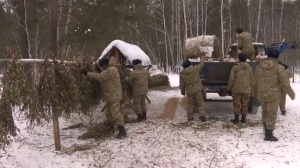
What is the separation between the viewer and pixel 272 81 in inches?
212

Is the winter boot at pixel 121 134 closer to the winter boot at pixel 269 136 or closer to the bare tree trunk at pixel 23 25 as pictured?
the winter boot at pixel 269 136

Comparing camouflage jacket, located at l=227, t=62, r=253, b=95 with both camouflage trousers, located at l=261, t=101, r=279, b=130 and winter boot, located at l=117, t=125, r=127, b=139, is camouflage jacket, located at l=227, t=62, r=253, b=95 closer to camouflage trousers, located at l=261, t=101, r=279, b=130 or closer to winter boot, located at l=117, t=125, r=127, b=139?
camouflage trousers, located at l=261, t=101, r=279, b=130

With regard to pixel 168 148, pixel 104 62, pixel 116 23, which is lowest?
pixel 168 148

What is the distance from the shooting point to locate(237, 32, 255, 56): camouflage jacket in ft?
26.7

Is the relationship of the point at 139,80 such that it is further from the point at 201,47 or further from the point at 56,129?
the point at 201,47

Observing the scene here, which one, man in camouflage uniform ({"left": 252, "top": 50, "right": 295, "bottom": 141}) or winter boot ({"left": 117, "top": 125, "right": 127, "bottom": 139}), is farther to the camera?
winter boot ({"left": 117, "top": 125, "right": 127, "bottom": 139})

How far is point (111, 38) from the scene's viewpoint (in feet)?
47.4

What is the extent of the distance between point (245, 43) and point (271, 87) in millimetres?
3161

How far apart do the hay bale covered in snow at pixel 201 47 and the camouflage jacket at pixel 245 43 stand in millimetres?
1493

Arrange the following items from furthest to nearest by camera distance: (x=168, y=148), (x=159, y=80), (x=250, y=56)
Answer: (x=159, y=80) → (x=250, y=56) → (x=168, y=148)

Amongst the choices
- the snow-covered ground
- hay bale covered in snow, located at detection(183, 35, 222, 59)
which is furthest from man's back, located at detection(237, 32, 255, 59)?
the snow-covered ground

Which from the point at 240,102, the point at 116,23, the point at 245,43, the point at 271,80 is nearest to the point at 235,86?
the point at 240,102

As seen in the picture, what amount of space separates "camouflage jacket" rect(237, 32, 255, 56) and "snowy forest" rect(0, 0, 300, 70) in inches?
198

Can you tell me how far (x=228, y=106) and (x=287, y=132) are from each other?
10.9 ft
